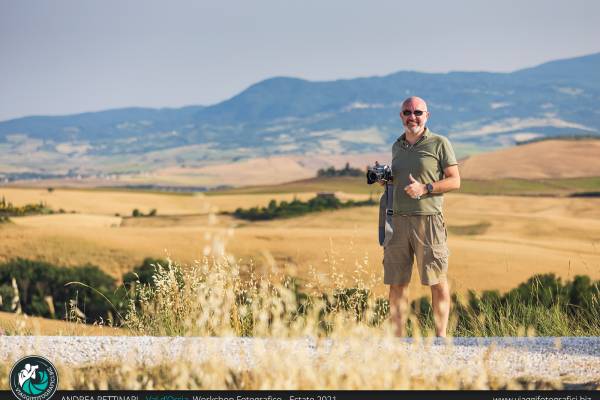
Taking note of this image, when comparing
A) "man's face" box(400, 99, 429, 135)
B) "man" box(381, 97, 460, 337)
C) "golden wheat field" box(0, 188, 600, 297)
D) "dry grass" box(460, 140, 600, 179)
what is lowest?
"golden wheat field" box(0, 188, 600, 297)

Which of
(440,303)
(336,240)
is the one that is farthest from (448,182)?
(336,240)

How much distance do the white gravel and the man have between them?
719 mm

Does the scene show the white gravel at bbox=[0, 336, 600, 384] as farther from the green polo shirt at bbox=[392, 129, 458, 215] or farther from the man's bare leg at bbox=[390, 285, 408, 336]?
the green polo shirt at bbox=[392, 129, 458, 215]

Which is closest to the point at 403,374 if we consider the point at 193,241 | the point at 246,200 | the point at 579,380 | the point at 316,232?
the point at 579,380

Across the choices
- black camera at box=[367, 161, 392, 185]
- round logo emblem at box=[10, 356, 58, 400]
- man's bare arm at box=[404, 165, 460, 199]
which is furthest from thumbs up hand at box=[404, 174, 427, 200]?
round logo emblem at box=[10, 356, 58, 400]

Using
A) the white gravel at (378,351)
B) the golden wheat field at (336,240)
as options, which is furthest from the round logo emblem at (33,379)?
the golden wheat field at (336,240)

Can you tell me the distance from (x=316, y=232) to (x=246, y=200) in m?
49.7

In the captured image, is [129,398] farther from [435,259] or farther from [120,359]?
[435,259]

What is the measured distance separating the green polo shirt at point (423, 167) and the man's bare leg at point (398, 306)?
2.36ft

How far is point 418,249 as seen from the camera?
709 centimetres

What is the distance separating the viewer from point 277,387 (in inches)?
176

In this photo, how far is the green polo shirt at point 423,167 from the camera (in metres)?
7.01

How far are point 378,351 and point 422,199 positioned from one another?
6.60 feet

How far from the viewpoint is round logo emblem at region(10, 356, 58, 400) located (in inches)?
195
